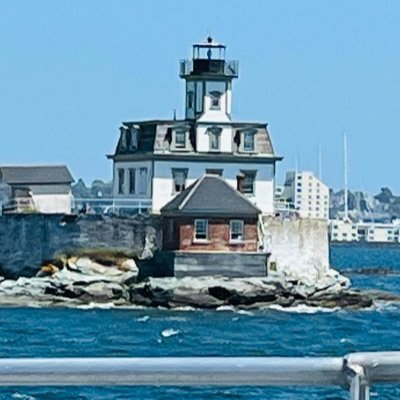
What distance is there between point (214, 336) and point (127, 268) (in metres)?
12.9

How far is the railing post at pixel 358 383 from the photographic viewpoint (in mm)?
2691

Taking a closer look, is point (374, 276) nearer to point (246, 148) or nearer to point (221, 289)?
point (246, 148)

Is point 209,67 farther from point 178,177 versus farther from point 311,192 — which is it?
point 311,192

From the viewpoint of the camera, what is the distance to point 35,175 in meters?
56.6

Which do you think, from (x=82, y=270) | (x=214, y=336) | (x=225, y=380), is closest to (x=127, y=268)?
(x=82, y=270)

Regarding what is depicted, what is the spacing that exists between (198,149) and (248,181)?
6.84 feet

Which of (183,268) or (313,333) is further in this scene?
(183,268)

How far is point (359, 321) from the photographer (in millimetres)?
39938

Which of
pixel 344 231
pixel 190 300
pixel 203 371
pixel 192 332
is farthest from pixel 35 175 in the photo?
pixel 344 231

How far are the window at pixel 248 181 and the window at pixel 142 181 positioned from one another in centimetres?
343

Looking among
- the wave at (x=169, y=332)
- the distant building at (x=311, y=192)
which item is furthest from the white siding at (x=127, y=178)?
the distant building at (x=311, y=192)

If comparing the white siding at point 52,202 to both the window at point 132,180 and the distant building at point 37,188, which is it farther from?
the window at point 132,180

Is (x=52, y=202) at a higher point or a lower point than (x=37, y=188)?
lower

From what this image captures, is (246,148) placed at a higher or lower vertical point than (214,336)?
higher
